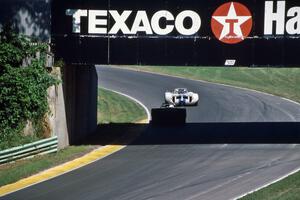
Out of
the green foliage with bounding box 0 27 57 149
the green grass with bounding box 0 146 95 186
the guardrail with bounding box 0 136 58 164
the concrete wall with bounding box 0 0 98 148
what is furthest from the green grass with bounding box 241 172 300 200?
the concrete wall with bounding box 0 0 98 148

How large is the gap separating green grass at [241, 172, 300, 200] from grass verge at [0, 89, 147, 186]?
8132 mm

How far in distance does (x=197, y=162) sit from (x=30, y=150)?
6506 mm

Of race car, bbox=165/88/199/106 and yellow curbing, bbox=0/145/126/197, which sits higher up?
race car, bbox=165/88/199/106

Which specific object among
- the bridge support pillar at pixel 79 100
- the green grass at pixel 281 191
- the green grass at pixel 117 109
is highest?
the bridge support pillar at pixel 79 100

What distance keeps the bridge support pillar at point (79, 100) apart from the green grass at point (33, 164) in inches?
101

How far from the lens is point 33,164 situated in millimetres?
24484

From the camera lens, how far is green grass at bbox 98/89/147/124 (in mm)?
42281

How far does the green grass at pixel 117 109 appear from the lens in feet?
139

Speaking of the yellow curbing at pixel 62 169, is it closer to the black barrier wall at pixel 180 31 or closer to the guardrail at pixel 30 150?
the guardrail at pixel 30 150

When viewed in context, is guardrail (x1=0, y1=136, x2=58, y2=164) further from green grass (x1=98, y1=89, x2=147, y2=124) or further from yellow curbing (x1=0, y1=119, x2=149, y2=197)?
green grass (x1=98, y1=89, x2=147, y2=124)

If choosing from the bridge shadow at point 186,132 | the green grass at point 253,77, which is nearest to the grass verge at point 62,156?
the bridge shadow at point 186,132

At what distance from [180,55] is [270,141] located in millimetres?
6506

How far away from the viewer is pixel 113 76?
6656cm

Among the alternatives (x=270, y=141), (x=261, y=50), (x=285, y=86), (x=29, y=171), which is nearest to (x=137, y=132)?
(x=270, y=141)
